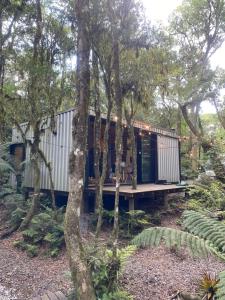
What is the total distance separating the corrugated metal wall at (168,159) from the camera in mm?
12094

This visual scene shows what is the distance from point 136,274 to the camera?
512cm

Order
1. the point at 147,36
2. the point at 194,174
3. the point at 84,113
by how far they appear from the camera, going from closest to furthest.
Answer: the point at 84,113, the point at 147,36, the point at 194,174

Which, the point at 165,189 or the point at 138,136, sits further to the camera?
the point at 138,136

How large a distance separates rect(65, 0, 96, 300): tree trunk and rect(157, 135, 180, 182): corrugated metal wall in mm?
7756

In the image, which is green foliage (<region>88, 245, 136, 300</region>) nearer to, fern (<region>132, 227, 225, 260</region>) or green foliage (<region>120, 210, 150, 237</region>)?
fern (<region>132, 227, 225, 260</region>)

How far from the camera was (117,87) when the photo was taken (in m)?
5.24

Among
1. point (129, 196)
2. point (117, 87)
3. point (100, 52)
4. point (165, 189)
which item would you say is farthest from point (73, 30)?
point (165, 189)

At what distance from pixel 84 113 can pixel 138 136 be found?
7.41 meters

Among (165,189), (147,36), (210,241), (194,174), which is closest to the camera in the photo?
(210,241)

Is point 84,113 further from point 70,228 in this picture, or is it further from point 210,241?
point 210,241

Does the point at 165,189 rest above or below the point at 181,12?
below

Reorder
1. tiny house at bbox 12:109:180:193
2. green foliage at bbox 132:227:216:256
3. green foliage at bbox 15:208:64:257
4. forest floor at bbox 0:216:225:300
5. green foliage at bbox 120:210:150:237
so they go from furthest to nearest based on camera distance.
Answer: tiny house at bbox 12:109:180:193 < green foliage at bbox 120:210:150:237 < green foliage at bbox 15:208:64:257 < forest floor at bbox 0:216:225:300 < green foliage at bbox 132:227:216:256

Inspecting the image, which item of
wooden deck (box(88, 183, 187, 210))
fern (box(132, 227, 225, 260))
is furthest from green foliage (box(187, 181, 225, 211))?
fern (box(132, 227, 225, 260))

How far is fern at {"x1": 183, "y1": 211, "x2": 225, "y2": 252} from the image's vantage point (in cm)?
325
